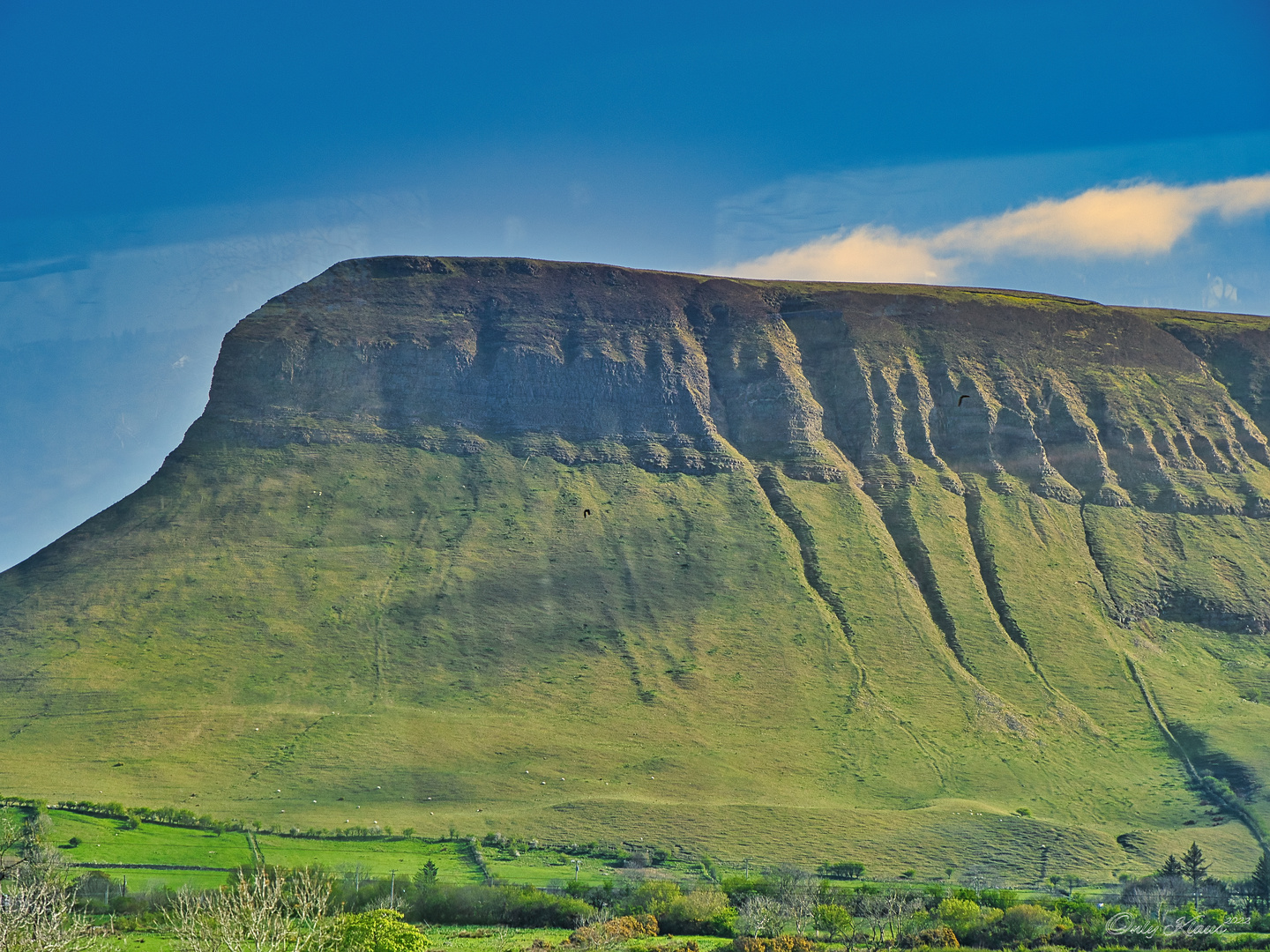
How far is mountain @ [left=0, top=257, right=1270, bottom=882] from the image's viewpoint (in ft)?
389

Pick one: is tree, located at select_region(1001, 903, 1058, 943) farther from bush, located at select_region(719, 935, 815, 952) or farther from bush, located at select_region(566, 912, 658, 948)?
bush, located at select_region(566, 912, 658, 948)

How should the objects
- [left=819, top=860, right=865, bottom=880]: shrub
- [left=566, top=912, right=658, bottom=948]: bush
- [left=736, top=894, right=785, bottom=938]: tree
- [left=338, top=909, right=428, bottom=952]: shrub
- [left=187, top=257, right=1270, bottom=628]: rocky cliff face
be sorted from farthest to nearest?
[left=187, top=257, right=1270, bottom=628]: rocky cliff face, [left=819, top=860, right=865, bottom=880]: shrub, [left=736, top=894, right=785, bottom=938]: tree, [left=566, top=912, right=658, bottom=948]: bush, [left=338, top=909, right=428, bottom=952]: shrub

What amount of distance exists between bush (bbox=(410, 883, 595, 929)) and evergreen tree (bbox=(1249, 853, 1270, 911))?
163 feet

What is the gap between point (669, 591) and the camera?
6038 inches

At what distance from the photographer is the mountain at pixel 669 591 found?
4673 inches

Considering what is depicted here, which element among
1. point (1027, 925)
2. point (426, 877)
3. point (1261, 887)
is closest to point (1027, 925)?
point (1027, 925)

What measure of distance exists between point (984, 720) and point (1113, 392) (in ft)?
249

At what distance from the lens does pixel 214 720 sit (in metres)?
126

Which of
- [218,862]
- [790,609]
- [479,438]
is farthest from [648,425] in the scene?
[218,862]

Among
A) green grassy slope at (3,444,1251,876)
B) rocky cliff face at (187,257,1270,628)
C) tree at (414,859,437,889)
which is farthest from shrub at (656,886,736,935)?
rocky cliff face at (187,257,1270,628)

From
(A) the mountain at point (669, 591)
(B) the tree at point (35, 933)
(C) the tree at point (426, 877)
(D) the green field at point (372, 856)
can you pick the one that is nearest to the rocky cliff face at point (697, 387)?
(A) the mountain at point (669, 591)

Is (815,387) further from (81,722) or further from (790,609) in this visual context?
(81,722)

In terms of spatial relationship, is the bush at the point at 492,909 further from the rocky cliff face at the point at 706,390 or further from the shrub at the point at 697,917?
the rocky cliff face at the point at 706,390

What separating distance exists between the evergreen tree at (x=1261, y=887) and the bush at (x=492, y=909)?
163ft
